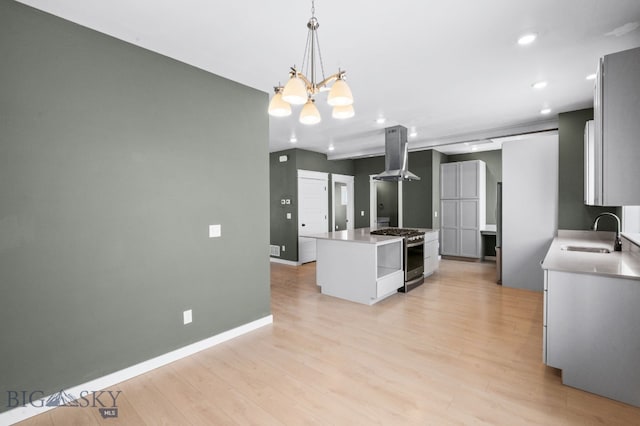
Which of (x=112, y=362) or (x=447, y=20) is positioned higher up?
(x=447, y=20)

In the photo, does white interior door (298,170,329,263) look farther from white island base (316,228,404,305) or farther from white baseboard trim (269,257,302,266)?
white island base (316,228,404,305)

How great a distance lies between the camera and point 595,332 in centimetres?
213

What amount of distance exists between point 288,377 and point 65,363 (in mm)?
1573

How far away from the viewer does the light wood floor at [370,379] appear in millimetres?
1920

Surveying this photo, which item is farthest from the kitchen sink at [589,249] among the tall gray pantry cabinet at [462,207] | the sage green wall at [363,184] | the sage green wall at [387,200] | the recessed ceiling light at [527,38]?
the sage green wall at [387,200]

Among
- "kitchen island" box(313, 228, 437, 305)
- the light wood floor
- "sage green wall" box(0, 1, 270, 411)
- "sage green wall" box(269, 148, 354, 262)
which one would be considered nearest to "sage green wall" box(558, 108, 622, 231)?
the light wood floor

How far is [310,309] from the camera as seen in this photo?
153 inches

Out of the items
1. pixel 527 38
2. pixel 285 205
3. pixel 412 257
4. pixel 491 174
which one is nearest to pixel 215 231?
pixel 412 257

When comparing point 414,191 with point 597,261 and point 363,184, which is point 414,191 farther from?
point 597,261

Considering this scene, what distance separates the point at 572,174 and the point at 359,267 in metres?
3.31

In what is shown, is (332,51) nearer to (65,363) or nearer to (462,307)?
(65,363)

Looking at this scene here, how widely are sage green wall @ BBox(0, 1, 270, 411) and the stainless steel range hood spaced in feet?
9.00

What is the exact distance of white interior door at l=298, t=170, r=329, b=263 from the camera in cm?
672

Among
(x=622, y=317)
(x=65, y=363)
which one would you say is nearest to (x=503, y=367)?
(x=622, y=317)
